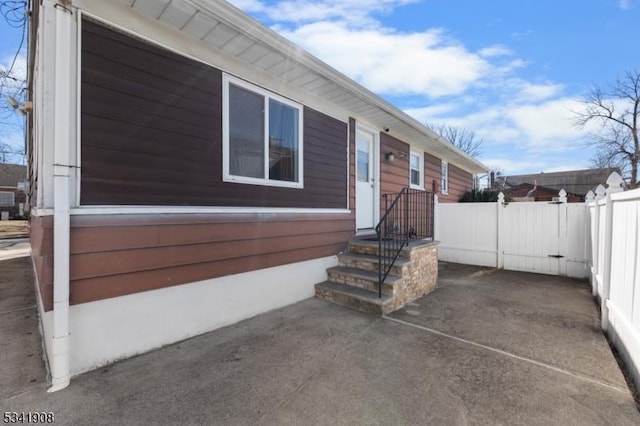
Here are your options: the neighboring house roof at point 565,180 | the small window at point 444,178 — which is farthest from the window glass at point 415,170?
the neighboring house roof at point 565,180

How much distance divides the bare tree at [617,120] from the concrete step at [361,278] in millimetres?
19338

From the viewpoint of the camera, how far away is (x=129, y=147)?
277cm

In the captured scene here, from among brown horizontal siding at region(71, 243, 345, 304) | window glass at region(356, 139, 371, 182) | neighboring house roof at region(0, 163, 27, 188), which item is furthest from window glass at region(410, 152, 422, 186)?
neighboring house roof at region(0, 163, 27, 188)

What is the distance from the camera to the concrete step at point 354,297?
3910mm

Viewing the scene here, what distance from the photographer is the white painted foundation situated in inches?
101

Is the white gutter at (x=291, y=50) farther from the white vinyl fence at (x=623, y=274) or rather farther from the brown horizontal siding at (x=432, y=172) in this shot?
the white vinyl fence at (x=623, y=274)

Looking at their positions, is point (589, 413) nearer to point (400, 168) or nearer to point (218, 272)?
point (218, 272)

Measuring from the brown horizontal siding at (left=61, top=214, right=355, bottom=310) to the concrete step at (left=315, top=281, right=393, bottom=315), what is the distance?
2.13ft

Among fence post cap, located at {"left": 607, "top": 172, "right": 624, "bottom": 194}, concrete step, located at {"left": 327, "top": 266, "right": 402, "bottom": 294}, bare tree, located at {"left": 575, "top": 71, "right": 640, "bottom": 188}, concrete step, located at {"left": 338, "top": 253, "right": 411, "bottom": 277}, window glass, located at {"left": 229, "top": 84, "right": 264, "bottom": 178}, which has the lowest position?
concrete step, located at {"left": 327, "top": 266, "right": 402, "bottom": 294}

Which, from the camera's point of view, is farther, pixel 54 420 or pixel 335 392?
pixel 335 392

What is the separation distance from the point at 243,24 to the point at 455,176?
957 cm

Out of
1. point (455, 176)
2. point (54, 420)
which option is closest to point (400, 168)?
point (455, 176)

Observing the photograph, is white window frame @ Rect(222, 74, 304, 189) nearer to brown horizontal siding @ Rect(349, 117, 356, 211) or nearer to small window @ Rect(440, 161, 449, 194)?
brown horizontal siding @ Rect(349, 117, 356, 211)

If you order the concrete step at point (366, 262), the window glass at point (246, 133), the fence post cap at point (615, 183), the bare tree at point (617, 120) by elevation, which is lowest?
the concrete step at point (366, 262)
